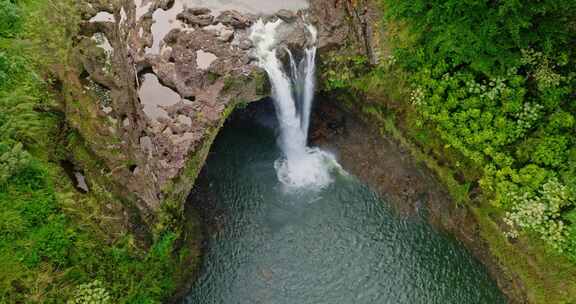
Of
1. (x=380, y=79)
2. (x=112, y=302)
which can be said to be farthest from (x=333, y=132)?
(x=112, y=302)

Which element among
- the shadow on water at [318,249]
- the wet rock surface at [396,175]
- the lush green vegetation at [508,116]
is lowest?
the shadow on water at [318,249]

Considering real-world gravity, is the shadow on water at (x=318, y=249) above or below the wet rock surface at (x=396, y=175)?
below

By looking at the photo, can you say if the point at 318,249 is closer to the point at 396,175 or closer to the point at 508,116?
the point at 396,175

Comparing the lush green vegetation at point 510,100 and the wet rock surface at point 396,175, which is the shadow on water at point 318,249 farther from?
the lush green vegetation at point 510,100

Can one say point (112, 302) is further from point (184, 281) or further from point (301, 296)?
point (301, 296)

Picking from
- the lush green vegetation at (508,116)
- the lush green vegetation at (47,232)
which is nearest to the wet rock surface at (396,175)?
the lush green vegetation at (508,116)

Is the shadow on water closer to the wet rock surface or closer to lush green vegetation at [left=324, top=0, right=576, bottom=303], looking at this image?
the wet rock surface

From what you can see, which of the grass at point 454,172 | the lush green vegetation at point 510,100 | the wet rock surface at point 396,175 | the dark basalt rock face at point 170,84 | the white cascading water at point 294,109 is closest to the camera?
the lush green vegetation at point 510,100

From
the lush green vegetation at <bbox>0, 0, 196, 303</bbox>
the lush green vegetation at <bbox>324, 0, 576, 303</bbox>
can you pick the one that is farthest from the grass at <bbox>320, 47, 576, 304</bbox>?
the lush green vegetation at <bbox>0, 0, 196, 303</bbox>
